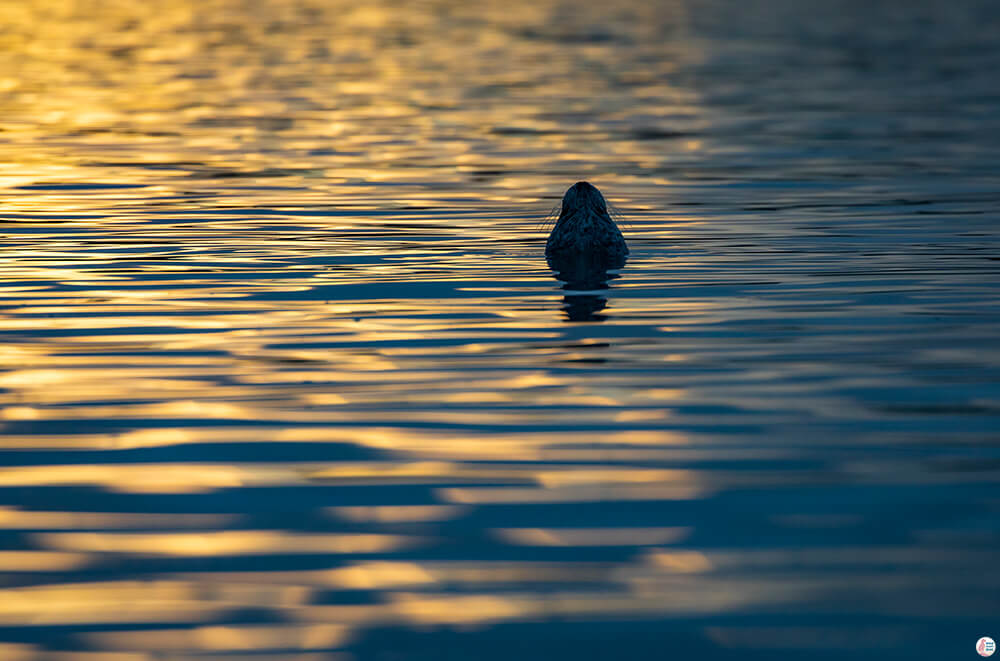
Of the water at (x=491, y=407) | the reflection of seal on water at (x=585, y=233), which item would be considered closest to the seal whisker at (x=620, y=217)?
the water at (x=491, y=407)

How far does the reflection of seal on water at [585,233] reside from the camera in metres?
14.9

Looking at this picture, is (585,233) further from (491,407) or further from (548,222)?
(491,407)

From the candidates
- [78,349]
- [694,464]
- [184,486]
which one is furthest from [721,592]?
[78,349]

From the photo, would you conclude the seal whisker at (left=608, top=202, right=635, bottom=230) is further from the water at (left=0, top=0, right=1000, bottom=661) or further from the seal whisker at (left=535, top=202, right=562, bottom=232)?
the seal whisker at (left=535, top=202, right=562, bottom=232)

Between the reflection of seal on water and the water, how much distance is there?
0.37 m

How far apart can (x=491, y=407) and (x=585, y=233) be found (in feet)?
20.4

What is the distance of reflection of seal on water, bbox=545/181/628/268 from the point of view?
14.9 metres

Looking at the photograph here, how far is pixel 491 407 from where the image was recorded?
29.4 ft

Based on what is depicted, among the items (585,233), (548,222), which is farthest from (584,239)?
(548,222)

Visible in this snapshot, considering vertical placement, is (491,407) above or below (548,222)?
below

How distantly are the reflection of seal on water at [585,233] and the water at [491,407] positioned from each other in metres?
0.37

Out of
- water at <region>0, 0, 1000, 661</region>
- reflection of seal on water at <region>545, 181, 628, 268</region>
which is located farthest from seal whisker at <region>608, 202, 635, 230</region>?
reflection of seal on water at <region>545, 181, 628, 268</region>

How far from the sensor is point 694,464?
7.82 meters

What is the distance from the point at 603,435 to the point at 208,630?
10.1 feet
